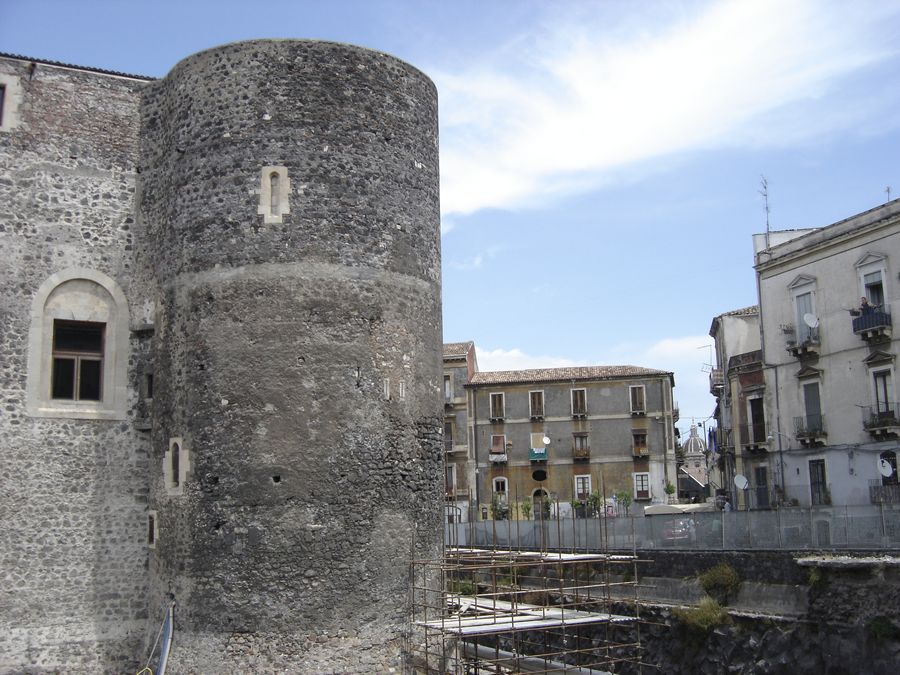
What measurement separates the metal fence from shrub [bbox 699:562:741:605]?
0.68m

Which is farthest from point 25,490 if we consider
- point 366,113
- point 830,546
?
point 830,546

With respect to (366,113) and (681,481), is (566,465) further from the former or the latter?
(366,113)

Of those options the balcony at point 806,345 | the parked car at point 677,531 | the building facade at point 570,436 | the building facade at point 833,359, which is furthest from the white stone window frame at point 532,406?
the parked car at point 677,531

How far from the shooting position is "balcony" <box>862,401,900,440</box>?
88.9 ft

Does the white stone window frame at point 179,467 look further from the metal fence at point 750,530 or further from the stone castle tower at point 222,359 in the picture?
the metal fence at point 750,530

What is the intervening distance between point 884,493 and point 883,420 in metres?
2.14

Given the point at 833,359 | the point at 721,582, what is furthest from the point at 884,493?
the point at 721,582

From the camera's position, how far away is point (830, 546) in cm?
1994

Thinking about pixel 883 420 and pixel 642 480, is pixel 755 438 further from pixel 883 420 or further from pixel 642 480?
pixel 642 480

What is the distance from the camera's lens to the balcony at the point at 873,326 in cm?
2762

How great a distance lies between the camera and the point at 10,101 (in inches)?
659

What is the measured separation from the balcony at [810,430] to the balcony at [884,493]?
8.58ft

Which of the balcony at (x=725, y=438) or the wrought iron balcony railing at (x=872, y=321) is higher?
the wrought iron balcony railing at (x=872, y=321)

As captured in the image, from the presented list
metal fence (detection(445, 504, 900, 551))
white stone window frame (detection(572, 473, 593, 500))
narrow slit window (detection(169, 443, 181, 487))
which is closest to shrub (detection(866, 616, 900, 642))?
metal fence (detection(445, 504, 900, 551))
